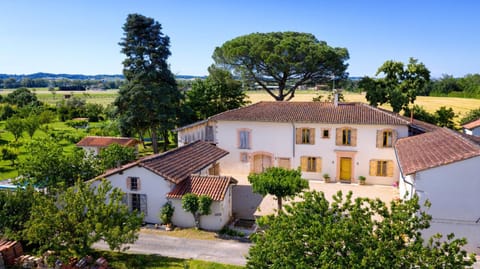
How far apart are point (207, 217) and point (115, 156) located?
8.96 meters

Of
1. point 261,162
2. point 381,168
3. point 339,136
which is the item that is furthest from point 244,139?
point 381,168

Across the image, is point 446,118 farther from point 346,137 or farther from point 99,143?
point 99,143

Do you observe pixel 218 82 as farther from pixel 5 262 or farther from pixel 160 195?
pixel 5 262

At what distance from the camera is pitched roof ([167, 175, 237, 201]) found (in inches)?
779

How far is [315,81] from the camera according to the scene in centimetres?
4525

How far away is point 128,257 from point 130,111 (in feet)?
70.5

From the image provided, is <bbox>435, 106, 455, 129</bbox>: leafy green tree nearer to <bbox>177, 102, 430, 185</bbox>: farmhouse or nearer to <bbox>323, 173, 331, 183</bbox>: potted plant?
<bbox>177, 102, 430, 185</bbox>: farmhouse

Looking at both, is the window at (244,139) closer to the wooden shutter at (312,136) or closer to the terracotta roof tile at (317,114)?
the terracotta roof tile at (317,114)

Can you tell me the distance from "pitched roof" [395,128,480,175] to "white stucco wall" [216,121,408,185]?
3.22 meters

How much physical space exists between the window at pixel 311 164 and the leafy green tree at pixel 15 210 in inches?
762

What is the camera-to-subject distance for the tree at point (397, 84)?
39.9 m

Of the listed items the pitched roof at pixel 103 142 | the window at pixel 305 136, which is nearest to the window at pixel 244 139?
the window at pixel 305 136

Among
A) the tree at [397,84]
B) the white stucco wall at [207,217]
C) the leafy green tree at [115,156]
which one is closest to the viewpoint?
the white stucco wall at [207,217]

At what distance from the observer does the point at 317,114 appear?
30438 millimetres
